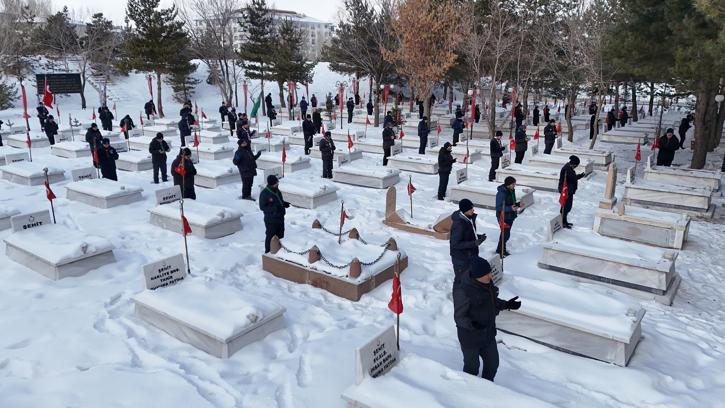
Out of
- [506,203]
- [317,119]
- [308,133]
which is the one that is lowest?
[506,203]

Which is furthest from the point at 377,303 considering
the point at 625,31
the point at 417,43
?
the point at 417,43

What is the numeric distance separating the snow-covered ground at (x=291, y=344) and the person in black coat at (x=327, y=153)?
18.8 ft

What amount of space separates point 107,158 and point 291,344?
10.8 meters

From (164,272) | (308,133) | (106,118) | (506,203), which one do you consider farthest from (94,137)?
(506,203)

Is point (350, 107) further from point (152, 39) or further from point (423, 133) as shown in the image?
point (152, 39)

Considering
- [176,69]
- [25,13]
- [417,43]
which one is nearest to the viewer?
[417,43]

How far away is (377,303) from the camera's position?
8086 millimetres

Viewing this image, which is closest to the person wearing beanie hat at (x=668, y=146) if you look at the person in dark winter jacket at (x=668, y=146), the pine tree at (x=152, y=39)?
the person in dark winter jacket at (x=668, y=146)

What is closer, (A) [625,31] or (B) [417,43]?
(A) [625,31]

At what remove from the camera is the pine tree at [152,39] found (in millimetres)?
35906

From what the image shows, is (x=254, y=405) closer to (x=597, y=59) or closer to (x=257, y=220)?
(x=257, y=220)

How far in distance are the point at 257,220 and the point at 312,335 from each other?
225 inches

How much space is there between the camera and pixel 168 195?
1269 centimetres

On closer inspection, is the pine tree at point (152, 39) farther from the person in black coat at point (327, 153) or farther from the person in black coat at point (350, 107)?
the person in black coat at point (327, 153)
